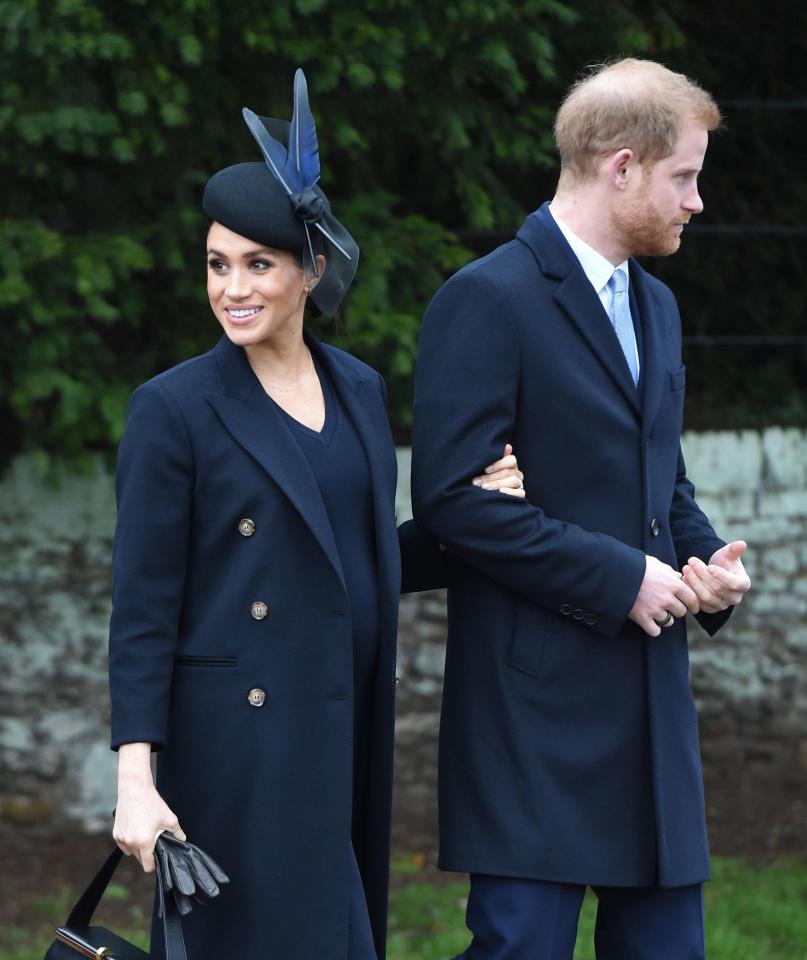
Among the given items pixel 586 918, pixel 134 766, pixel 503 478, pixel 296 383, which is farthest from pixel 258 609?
pixel 586 918

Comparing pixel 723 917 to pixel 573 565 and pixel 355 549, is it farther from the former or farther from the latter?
pixel 355 549

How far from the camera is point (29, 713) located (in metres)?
6.36

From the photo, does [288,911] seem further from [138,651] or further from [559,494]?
[559,494]

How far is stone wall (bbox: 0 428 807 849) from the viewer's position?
6.32 metres

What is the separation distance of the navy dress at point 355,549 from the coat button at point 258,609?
0.57 ft

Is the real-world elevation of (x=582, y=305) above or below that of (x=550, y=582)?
above

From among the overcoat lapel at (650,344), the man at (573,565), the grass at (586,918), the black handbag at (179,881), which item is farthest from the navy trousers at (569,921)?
the grass at (586,918)

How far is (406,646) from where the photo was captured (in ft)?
22.6

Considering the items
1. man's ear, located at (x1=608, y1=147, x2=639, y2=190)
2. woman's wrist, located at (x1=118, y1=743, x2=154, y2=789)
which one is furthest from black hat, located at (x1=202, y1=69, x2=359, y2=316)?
woman's wrist, located at (x1=118, y1=743, x2=154, y2=789)

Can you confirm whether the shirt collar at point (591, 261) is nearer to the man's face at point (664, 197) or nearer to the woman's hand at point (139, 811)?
the man's face at point (664, 197)

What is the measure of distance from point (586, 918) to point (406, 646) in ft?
4.95

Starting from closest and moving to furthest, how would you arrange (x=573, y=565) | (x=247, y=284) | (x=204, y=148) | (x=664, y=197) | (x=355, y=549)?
(x=247, y=284) < (x=355, y=549) < (x=573, y=565) < (x=664, y=197) < (x=204, y=148)

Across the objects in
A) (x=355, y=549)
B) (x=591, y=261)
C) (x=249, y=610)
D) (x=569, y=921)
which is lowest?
(x=569, y=921)

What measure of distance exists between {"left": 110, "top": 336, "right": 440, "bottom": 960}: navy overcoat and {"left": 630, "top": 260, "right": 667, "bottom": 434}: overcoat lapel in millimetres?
769
